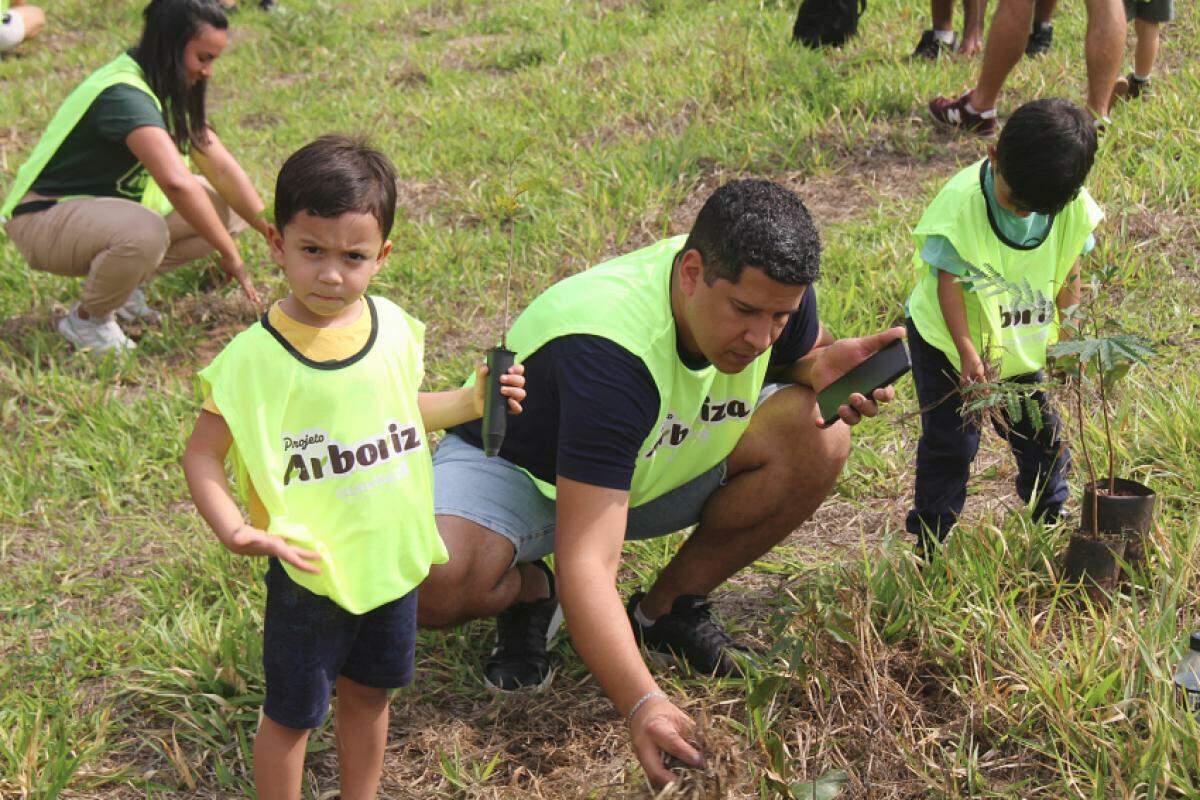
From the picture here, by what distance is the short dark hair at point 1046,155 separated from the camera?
266 centimetres

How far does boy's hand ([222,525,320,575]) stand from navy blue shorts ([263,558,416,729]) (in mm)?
172

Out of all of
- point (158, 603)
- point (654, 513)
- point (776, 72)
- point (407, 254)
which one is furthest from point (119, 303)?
point (776, 72)

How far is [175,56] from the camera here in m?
4.30

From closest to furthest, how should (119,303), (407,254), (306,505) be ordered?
(306,505)
(119,303)
(407,254)

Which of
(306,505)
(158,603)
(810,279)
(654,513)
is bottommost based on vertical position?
(158,603)

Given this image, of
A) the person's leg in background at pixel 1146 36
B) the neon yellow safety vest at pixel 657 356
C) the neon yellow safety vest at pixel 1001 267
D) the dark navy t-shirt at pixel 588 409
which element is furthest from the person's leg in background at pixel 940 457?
the person's leg in background at pixel 1146 36

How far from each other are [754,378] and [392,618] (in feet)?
3.07

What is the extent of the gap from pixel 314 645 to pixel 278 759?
248 millimetres

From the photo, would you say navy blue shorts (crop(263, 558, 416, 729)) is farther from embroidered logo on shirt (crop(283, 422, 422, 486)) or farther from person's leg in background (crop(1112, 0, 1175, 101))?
person's leg in background (crop(1112, 0, 1175, 101))

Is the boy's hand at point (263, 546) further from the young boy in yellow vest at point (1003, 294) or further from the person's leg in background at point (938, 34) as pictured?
the person's leg in background at point (938, 34)

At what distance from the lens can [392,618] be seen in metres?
2.17

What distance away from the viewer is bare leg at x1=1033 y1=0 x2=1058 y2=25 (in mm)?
6145

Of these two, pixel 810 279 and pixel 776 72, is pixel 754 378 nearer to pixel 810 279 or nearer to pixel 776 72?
pixel 810 279

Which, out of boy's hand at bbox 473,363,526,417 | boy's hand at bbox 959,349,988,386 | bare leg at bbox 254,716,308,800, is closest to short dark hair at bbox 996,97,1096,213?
boy's hand at bbox 959,349,988,386
